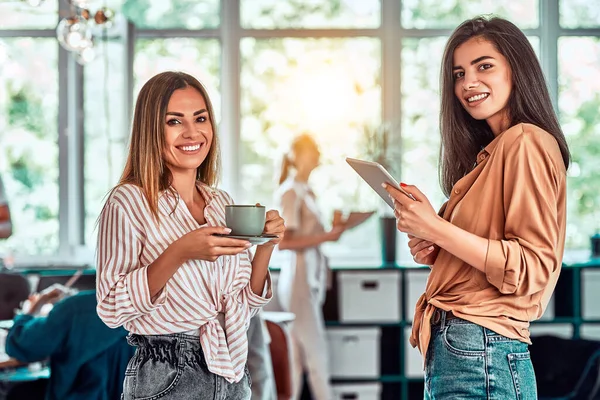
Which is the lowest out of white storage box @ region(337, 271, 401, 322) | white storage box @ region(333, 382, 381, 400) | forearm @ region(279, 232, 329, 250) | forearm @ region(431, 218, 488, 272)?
white storage box @ region(333, 382, 381, 400)

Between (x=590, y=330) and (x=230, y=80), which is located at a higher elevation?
(x=230, y=80)

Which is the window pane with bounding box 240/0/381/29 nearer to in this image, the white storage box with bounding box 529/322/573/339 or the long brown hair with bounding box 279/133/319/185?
the long brown hair with bounding box 279/133/319/185

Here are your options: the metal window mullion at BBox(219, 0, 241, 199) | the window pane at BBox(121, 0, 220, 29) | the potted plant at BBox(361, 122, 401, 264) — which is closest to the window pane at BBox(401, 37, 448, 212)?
the potted plant at BBox(361, 122, 401, 264)

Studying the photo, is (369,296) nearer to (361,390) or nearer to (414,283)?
(414,283)

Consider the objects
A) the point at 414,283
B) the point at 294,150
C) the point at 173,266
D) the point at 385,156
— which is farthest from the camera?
the point at 385,156

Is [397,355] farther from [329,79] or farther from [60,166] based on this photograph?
[60,166]

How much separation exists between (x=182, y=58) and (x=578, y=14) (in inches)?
111

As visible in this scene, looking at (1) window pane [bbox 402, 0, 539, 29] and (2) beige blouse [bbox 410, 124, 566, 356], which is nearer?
(2) beige blouse [bbox 410, 124, 566, 356]

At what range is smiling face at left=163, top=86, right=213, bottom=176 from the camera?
5.29 feet

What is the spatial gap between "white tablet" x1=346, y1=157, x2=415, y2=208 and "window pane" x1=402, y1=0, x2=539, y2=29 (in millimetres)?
4089

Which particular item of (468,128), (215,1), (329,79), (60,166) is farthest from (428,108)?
(468,128)

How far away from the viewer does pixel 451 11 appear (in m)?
5.50

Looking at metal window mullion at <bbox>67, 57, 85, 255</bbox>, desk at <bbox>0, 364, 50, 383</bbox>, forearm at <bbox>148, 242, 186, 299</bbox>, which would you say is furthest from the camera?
metal window mullion at <bbox>67, 57, 85, 255</bbox>

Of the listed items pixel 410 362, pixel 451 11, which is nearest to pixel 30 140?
pixel 410 362
